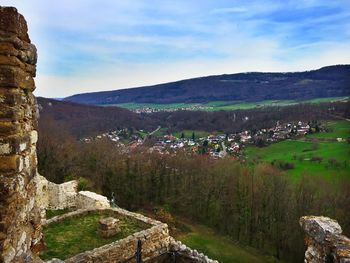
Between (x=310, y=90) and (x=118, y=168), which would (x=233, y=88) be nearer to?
(x=310, y=90)

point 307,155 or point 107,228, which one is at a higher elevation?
point 107,228

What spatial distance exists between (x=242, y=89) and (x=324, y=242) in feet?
452

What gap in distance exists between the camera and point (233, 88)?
143125 mm

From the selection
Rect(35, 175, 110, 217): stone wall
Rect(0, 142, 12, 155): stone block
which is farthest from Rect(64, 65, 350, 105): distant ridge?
Rect(0, 142, 12, 155): stone block

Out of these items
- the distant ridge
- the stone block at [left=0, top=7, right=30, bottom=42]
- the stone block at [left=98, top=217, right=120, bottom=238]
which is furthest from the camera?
the distant ridge

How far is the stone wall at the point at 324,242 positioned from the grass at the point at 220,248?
56.4ft

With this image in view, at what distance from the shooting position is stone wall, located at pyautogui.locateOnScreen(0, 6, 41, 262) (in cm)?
354

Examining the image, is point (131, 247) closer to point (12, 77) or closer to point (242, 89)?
point (12, 77)

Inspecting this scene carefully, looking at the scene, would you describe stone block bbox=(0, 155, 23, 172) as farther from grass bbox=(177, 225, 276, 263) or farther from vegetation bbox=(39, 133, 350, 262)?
vegetation bbox=(39, 133, 350, 262)

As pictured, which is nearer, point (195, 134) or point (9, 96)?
point (9, 96)

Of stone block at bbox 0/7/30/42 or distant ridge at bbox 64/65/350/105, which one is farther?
distant ridge at bbox 64/65/350/105

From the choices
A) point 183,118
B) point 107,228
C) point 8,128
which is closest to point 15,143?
point 8,128

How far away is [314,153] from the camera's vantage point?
43156mm

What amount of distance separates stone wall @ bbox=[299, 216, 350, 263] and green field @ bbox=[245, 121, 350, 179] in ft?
90.7
